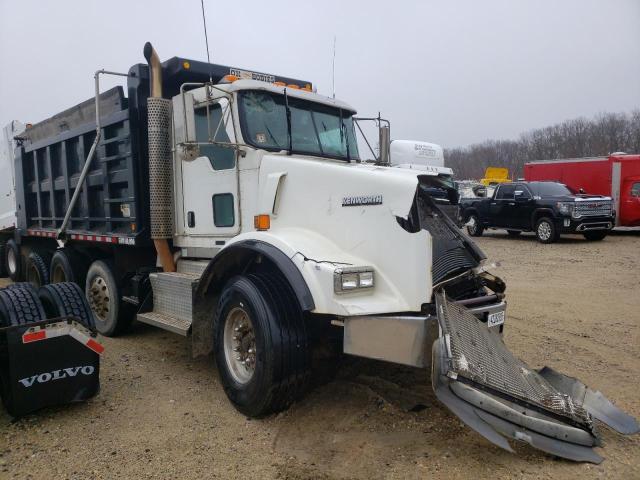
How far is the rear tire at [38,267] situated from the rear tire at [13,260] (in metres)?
1.07

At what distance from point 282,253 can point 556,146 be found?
7130 centimetres

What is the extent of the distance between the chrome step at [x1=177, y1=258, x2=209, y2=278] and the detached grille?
1247cm

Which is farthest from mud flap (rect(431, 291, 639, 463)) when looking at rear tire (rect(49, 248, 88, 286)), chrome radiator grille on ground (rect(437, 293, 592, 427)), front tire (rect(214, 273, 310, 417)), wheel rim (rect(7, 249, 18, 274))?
wheel rim (rect(7, 249, 18, 274))

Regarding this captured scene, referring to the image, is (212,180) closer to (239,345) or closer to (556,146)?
(239,345)

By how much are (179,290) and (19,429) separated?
5.69 ft

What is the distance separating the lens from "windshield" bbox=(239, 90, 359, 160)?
15.1 ft

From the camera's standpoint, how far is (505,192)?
17047mm

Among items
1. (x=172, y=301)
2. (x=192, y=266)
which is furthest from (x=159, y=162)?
(x=172, y=301)

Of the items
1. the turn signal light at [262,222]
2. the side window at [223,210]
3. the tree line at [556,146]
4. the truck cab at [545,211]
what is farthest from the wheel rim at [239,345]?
the tree line at [556,146]

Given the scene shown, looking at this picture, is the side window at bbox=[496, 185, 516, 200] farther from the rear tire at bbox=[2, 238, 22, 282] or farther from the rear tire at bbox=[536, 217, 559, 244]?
the rear tire at bbox=[2, 238, 22, 282]

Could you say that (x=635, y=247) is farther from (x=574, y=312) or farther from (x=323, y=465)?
(x=323, y=465)

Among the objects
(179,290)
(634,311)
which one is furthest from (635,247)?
(179,290)

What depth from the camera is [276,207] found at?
14.3ft

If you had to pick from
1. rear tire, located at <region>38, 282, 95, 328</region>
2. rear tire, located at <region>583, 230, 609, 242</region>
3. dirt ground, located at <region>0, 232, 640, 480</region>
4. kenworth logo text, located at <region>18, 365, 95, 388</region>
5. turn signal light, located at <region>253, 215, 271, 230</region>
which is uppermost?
turn signal light, located at <region>253, 215, 271, 230</region>
